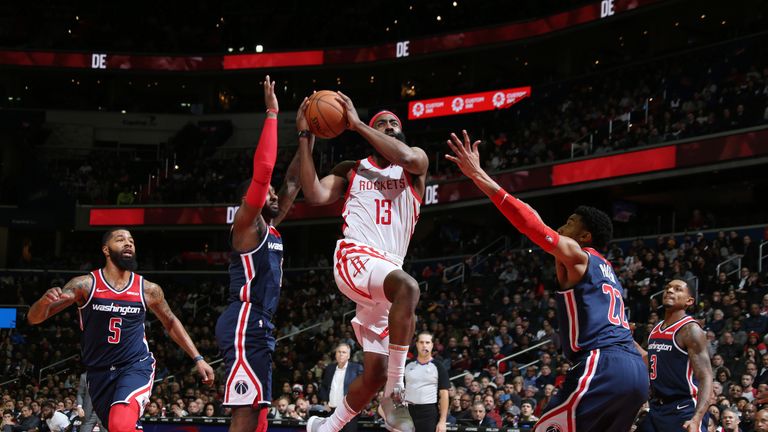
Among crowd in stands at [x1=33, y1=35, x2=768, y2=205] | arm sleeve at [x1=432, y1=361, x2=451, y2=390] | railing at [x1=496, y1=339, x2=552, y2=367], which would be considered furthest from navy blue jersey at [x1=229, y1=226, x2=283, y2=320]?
crowd in stands at [x1=33, y1=35, x2=768, y2=205]

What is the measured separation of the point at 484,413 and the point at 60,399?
41.1 feet

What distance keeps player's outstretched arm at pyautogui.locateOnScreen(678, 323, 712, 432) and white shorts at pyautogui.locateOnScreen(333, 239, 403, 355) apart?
299 cm

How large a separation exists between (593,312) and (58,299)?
4.33 metres

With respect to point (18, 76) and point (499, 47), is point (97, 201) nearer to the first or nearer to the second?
point (18, 76)

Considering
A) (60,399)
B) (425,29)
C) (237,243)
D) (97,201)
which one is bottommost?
(60,399)

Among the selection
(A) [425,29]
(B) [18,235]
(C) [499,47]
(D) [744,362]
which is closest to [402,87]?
(A) [425,29]

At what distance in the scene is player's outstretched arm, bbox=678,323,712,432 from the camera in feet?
26.1

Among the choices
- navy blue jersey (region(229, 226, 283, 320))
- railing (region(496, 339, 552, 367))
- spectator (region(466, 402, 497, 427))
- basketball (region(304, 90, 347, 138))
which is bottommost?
spectator (region(466, 402, 497, 427))

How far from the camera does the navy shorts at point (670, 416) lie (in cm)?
853

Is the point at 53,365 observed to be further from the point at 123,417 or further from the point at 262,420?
the point at 262,420

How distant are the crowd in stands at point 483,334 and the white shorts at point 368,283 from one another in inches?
232

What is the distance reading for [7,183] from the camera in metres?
37.7

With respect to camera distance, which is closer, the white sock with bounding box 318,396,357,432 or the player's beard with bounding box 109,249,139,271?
the white sock with bounding box 318,396,357,432

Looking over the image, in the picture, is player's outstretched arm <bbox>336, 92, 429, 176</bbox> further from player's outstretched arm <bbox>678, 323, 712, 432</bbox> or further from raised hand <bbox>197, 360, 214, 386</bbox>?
player's outstretched arm <bbox>678, 323, 712, 432</bbox>
